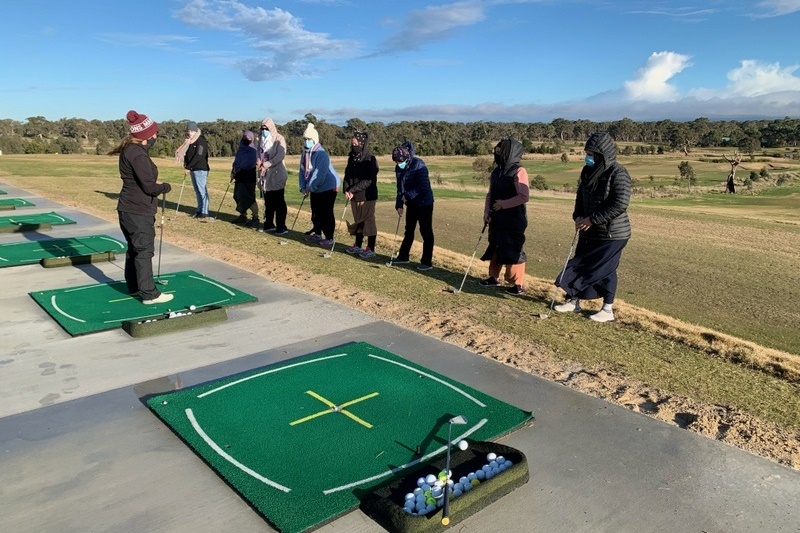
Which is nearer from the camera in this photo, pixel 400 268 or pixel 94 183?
pixel 400 268

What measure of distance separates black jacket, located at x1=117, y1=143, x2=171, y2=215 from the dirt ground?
2.30 meters

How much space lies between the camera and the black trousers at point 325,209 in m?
11.2

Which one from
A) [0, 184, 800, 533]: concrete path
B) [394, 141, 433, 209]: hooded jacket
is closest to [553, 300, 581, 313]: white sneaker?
[0, 184, 800, 533]: concrete path

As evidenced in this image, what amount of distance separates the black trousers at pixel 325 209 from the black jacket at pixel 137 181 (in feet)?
14.9

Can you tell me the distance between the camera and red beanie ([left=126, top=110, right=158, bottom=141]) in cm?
658

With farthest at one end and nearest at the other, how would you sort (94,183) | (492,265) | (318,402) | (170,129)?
(170,129), (94,183), (492,265), (318,402)

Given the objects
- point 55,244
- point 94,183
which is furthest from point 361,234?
point 94,183

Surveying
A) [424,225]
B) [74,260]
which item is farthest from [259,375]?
[74,260]

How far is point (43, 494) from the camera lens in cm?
342

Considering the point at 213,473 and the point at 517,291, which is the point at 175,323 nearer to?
the point at 213,473

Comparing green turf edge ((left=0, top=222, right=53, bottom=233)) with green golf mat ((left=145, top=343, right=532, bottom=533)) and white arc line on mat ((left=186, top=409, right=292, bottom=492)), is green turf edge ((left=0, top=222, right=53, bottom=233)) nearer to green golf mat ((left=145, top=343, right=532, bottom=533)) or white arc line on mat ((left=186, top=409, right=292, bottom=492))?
green golf mat ((left=145, top=343, right=532, bottom=533))

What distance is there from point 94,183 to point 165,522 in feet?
77.3

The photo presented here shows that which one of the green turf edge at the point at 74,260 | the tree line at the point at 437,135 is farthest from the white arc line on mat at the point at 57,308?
the tree line at the point at 437,135

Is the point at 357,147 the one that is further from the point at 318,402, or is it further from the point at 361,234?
the point at 318,402
